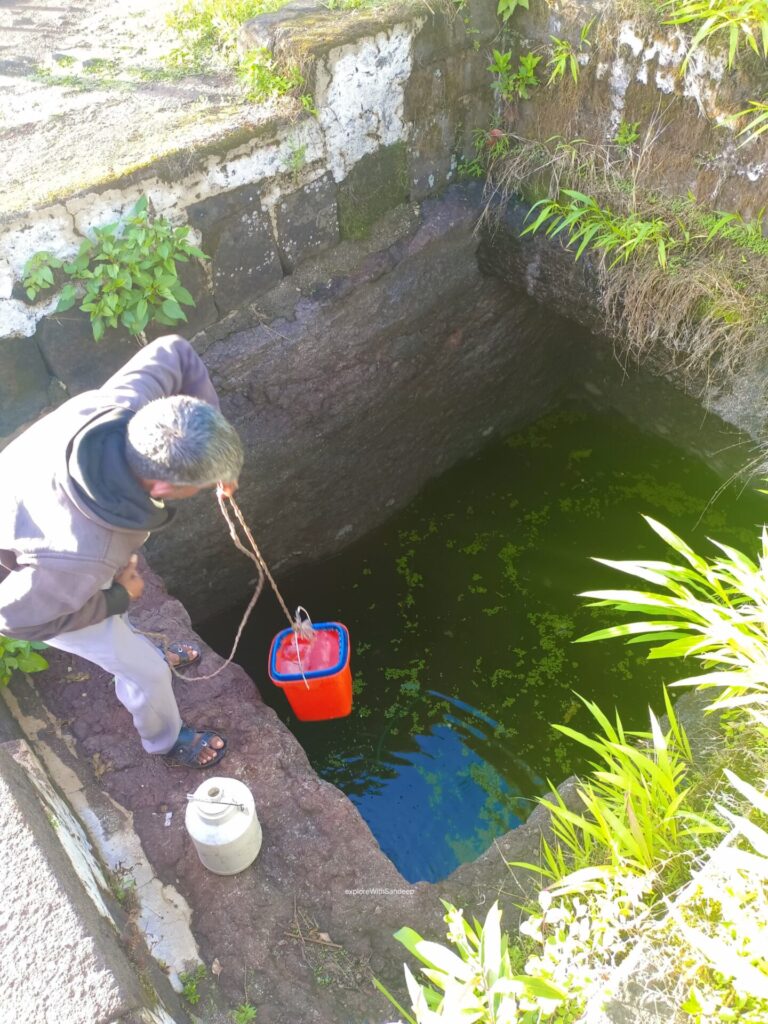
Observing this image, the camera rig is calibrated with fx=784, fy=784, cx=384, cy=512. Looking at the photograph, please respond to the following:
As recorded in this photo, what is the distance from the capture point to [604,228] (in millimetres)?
3252

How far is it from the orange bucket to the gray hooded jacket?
91 cm

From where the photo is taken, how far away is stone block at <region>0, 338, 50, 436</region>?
2771mm

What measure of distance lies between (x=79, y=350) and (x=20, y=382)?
0.24 m

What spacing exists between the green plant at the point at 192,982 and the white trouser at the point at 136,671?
0.66 metres

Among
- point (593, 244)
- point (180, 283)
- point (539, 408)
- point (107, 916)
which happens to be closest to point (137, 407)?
point (180, 283)

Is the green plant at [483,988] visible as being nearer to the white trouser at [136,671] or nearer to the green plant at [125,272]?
the white trouser at [136,671]

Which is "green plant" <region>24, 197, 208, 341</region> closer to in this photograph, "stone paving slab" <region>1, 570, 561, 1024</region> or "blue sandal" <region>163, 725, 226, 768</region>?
"stone paving slab" <region>1, 570, 561, 1024</region>

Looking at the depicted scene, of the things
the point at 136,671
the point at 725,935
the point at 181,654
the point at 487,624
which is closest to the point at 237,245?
the point at 181,654

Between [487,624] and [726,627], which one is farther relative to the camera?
[487,624]

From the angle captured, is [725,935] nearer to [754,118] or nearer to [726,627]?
[726,627]

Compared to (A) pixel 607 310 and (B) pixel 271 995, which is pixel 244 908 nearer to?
(B) pixel 271 995

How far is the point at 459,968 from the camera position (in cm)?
160

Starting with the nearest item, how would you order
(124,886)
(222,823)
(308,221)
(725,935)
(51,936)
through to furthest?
(725,935), (51,936), (222,823), (124,886), (308,221)

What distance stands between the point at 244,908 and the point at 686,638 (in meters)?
1.45
